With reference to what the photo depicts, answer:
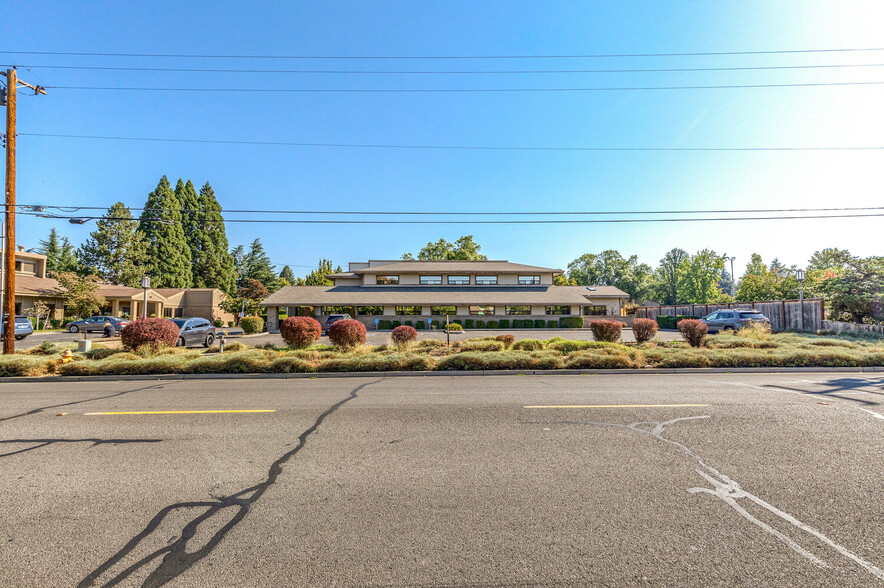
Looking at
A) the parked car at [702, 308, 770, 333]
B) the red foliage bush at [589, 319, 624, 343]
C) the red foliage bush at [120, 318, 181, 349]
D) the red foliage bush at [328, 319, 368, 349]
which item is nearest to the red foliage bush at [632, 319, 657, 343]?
the red foliage bush at [589, 319, 624, 343]

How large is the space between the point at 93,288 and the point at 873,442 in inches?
2034

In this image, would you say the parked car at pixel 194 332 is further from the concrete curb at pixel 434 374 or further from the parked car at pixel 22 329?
the parked car at pixel 22 329

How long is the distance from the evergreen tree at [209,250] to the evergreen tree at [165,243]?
4189 mm

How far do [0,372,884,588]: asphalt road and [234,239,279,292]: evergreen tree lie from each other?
62560mm

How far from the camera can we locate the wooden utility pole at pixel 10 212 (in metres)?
14.4

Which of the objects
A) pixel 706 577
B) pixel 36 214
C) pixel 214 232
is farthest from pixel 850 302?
pixel 214 232

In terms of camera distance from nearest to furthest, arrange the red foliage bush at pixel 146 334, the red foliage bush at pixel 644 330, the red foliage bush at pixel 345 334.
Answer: the red foliage bush at pixel 146 334, the red foliage bush at pixel 345 334, the red foliage bush at pixel 644 330

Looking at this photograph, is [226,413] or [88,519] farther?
[226,413]

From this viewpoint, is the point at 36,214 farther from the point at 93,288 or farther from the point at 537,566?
the point at 93,288

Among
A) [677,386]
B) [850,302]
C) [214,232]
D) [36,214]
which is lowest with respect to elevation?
[677,386]

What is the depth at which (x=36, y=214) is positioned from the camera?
15.3 meters

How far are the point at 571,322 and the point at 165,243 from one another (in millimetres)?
52936

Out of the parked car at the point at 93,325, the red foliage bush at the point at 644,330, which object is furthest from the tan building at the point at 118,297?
the red foliage bush at the point at 644,330

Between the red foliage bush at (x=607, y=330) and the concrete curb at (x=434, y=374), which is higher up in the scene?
the red foliage bush at (x=607, y=330)
